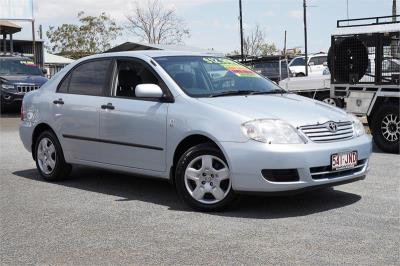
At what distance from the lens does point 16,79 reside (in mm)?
18312

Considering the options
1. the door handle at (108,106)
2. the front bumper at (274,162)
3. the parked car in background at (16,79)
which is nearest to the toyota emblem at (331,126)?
the front bumper at (274,162)

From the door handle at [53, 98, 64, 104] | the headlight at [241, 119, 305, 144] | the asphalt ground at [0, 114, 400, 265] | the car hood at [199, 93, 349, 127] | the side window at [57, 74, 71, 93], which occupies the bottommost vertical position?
the asphalt ground at [0, 114, 400, 265]

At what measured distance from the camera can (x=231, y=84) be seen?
630 cm

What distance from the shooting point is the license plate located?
5.43 m

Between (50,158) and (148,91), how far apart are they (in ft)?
6.82

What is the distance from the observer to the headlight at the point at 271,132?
5246mm

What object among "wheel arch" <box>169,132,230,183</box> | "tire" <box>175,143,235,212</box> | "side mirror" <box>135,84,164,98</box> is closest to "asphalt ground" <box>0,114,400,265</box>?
"tire" <box>175,143,235,212</box>

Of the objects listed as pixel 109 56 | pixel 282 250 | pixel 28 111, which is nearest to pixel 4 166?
pixel 28 111

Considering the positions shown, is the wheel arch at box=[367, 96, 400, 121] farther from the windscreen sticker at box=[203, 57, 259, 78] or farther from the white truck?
the windscreen sticker at box=[203, 57, 259, 78]

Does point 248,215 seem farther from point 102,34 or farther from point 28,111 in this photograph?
point 102,34

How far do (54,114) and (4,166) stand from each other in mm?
1886

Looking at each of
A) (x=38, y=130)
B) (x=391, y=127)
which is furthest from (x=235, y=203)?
(x=391, y=127)

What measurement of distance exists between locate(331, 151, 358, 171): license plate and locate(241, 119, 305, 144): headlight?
1.26 ft

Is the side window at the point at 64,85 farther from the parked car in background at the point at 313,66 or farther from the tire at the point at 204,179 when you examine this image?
the parked car in background at the point at 313,66
